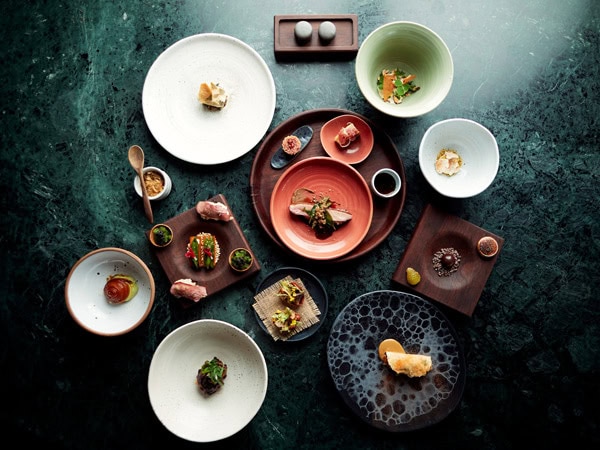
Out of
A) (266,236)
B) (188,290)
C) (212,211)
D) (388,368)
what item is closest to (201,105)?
(212,211)

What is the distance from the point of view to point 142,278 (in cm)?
315

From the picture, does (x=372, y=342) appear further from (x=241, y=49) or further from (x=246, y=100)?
(x=241, y=49)

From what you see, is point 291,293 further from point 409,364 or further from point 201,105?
point 201,105

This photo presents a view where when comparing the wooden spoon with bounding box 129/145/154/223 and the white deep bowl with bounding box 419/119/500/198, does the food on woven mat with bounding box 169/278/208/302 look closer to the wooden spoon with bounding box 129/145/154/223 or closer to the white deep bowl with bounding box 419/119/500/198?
the wooden spoon with bounding box 129/145/154/223

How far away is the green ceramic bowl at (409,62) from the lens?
10.00ft

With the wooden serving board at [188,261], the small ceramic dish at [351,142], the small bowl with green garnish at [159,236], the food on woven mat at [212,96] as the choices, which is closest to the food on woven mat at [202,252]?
the wooden serving board at [188,261]

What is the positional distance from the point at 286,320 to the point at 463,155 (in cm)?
152

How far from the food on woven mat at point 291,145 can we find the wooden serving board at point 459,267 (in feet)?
2.92

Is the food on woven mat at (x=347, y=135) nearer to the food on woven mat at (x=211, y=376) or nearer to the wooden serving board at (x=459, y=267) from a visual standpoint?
the wooden serving board at (x=459, y=267)

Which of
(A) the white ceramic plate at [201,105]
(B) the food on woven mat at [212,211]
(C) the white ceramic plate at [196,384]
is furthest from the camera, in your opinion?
(A) the white ceramic plate at [201,105]

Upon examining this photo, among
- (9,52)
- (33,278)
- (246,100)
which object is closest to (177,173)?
(246,100)

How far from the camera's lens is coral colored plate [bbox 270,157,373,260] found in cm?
317

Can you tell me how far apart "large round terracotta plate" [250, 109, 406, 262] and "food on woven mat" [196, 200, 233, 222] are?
0.64 ft

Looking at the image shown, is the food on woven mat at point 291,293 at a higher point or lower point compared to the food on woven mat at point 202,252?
lower
